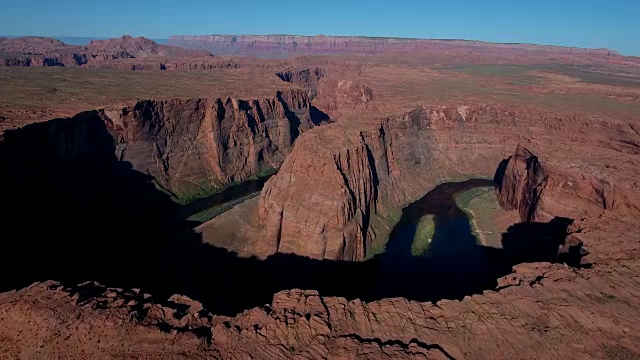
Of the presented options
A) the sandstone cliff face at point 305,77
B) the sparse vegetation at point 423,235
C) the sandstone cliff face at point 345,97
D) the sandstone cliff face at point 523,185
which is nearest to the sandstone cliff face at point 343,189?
the sparse vegetation at point 423,235

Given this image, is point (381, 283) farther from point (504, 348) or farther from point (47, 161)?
point (47, 161)

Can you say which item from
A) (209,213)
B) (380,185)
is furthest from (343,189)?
(209,213)

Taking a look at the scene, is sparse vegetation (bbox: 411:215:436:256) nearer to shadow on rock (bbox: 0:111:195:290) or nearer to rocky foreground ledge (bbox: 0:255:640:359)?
rocky foreground ledge (bbox: 0:255:640:359)

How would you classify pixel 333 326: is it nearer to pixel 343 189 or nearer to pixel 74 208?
pixel 343 189

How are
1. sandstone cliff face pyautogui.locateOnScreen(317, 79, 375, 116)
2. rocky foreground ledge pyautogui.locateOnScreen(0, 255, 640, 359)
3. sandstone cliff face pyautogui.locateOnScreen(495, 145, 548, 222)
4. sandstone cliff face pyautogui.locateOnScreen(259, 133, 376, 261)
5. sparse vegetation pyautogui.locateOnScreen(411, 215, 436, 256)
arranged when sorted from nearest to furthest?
1. rocky foreground ledge pyautogui.locateOnScreen(0, 255, 640, 359)
2. sandstone cliff face pyautogui.locateOnScreen(259, 133, 376, 261)
3. sparse vegetation pyautogui.locateOnScreen(411, 215, 436, 256)
4. sandstone cliff face pyautogui.locateOnScreen(495, 145, 548, 222)
5. sandstone cliff face pyautogui.locateOnScreen(317, 79, 375, 116)

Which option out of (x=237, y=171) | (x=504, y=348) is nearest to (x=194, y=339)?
(x=504, y=348)

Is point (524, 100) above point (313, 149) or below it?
above

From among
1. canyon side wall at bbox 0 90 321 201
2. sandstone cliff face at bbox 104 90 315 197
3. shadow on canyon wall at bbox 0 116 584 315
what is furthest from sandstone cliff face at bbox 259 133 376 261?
sandstone cliff face at bbox 104 90 315 197
